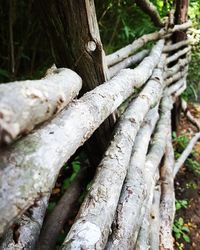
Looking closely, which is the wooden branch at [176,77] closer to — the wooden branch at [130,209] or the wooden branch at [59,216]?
the wooden branch at [59,216]

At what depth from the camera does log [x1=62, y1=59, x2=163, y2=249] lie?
95 centimetres

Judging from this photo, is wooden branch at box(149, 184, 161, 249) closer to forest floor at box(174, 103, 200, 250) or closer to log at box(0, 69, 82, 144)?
forest floor at box(174, 103, 200, 250)

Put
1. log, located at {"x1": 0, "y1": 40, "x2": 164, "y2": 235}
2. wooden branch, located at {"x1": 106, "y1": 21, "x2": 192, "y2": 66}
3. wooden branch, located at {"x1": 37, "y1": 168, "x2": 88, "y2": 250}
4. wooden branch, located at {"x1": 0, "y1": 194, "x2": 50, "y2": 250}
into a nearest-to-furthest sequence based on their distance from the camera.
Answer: log, located at {"x1": 0, "y1": 40, "x2": 164, "y2": 235}, wooden branch, located at {"x1": 0, "y1": 194, "x2": 50, "y2": 250}, wooden branch, located at {"x1": 37, "y1": 168, "x2": 88, "y2": 250}, wooden branch, located at {"x1": 106, "y1": 21, "x2": 192, "y2": 66}

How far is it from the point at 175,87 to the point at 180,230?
4.98 ft

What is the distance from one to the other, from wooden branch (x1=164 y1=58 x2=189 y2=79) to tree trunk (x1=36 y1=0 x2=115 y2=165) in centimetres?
172

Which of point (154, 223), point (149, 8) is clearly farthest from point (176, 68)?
point (154, 223)

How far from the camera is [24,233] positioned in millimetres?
1155

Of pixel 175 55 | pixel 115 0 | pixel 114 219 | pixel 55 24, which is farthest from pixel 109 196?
pixel 175 55

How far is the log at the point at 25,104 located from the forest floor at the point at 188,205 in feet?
6.02

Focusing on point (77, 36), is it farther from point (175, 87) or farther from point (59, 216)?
point (175, 87)

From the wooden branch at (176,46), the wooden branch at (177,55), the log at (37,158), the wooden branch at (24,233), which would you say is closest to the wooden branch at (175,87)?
the wooden branch at (177,55)

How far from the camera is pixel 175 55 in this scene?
3.53 m

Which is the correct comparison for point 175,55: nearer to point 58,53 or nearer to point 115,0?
point 115,0

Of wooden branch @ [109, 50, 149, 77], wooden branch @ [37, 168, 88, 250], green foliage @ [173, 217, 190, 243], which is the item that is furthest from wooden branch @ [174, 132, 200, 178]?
wooden branch @ [37, 168, 88, 250]
